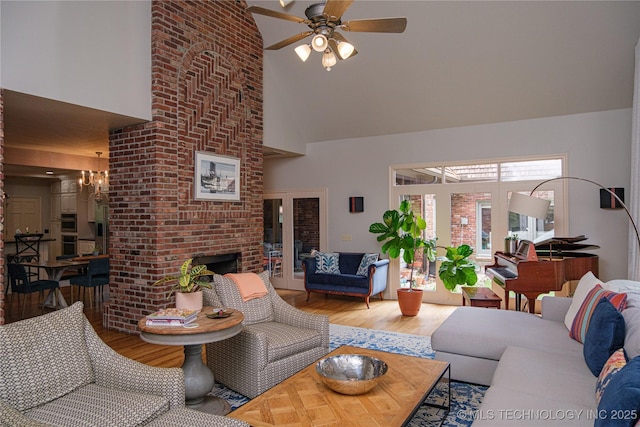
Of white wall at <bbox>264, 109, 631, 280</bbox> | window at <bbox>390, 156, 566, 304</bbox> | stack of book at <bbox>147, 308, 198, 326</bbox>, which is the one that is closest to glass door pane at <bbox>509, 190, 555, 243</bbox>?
window at <bbox>390, 156, 566, 304</bbox>

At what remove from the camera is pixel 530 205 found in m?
4.91

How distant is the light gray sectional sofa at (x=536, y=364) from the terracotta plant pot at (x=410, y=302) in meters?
1.78

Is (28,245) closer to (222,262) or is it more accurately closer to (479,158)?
(222,262)

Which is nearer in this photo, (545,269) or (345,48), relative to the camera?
(345,48)

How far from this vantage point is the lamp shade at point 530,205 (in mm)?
4826

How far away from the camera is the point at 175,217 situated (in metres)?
4.90

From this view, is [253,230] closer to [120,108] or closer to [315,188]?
[315,188]

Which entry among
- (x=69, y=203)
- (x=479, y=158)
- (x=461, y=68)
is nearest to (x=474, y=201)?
(x=479, y=158)

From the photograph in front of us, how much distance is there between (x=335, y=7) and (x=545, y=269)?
130 inches

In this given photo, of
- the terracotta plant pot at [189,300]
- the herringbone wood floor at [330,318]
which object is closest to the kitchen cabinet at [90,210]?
the herringbone wood floor at [330,318]

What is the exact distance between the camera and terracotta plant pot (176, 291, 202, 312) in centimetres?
310

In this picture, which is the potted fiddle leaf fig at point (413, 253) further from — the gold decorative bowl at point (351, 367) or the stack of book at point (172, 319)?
the stack of book at point (172, 319)

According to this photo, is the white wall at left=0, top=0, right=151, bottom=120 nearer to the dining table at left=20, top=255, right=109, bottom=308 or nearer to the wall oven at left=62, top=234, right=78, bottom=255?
the dining table at left=20, top=255, right=109, bottom=308

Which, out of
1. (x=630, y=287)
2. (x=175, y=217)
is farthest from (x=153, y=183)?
(x=630, y=287)
